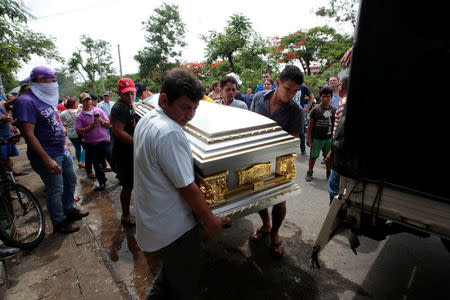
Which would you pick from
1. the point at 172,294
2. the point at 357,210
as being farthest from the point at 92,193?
the point at 357,210

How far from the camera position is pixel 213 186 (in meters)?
1.48

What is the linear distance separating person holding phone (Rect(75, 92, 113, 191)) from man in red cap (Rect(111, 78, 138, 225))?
1.40 metres

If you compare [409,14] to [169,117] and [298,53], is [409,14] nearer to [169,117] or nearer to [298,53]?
[169,117]

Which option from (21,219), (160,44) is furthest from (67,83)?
(21,219)

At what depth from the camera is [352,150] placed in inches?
52.4

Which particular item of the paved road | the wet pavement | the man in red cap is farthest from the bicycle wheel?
the man in red cap

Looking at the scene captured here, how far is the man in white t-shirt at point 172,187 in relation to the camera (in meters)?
1.10

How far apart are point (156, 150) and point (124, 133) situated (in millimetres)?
1513

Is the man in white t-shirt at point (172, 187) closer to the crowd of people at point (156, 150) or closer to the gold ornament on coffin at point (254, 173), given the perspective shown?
the crowd of people at point (156, 150)

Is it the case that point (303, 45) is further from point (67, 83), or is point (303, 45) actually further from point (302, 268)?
point (67, 83)

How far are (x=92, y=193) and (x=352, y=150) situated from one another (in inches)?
156

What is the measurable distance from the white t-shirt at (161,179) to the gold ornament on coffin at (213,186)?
21 cm

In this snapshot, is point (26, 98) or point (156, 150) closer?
point (156, 150)

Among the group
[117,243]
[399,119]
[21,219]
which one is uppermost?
[399,119]
